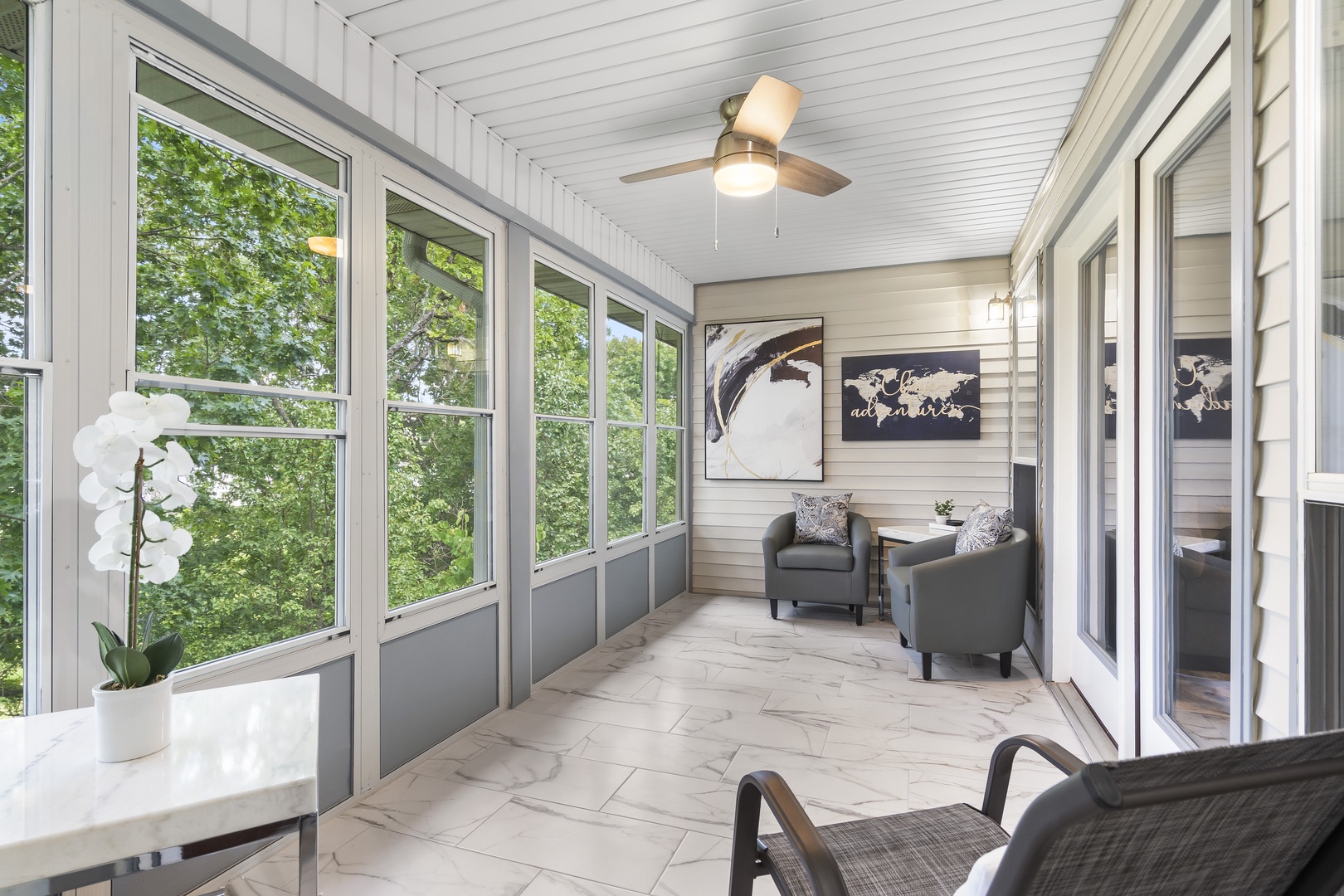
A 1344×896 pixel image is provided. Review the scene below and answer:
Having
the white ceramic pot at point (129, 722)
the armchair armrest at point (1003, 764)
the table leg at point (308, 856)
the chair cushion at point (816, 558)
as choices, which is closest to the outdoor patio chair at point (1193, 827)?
the armchair armrest at point (1003, 764)

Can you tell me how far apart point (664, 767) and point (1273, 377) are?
232cm

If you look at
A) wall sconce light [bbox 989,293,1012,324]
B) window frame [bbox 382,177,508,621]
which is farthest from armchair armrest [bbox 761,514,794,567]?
window frame [bbox 382,177,508,621]

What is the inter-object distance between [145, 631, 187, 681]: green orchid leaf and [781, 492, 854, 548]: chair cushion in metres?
4.37

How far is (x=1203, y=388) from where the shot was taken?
1.79 m

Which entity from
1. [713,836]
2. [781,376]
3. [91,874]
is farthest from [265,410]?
[781,376]

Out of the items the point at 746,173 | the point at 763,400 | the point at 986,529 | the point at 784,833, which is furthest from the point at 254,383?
the point at 763,400

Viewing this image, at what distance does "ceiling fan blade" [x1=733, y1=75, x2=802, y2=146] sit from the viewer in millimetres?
2213

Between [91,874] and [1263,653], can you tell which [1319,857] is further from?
[91,874]

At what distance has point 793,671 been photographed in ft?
12.7

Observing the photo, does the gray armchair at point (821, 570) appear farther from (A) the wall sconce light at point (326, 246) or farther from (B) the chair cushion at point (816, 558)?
(A) the wall sconce light at point (326, 246)

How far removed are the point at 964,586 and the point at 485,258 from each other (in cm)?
303

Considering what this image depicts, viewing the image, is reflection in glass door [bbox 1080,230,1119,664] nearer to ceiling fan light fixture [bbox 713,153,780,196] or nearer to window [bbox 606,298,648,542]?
ceiling fan light fixture [bbox 713,153,780,196]

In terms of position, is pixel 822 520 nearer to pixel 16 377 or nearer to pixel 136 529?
pixel 136 529

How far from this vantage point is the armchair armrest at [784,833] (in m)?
1.08
